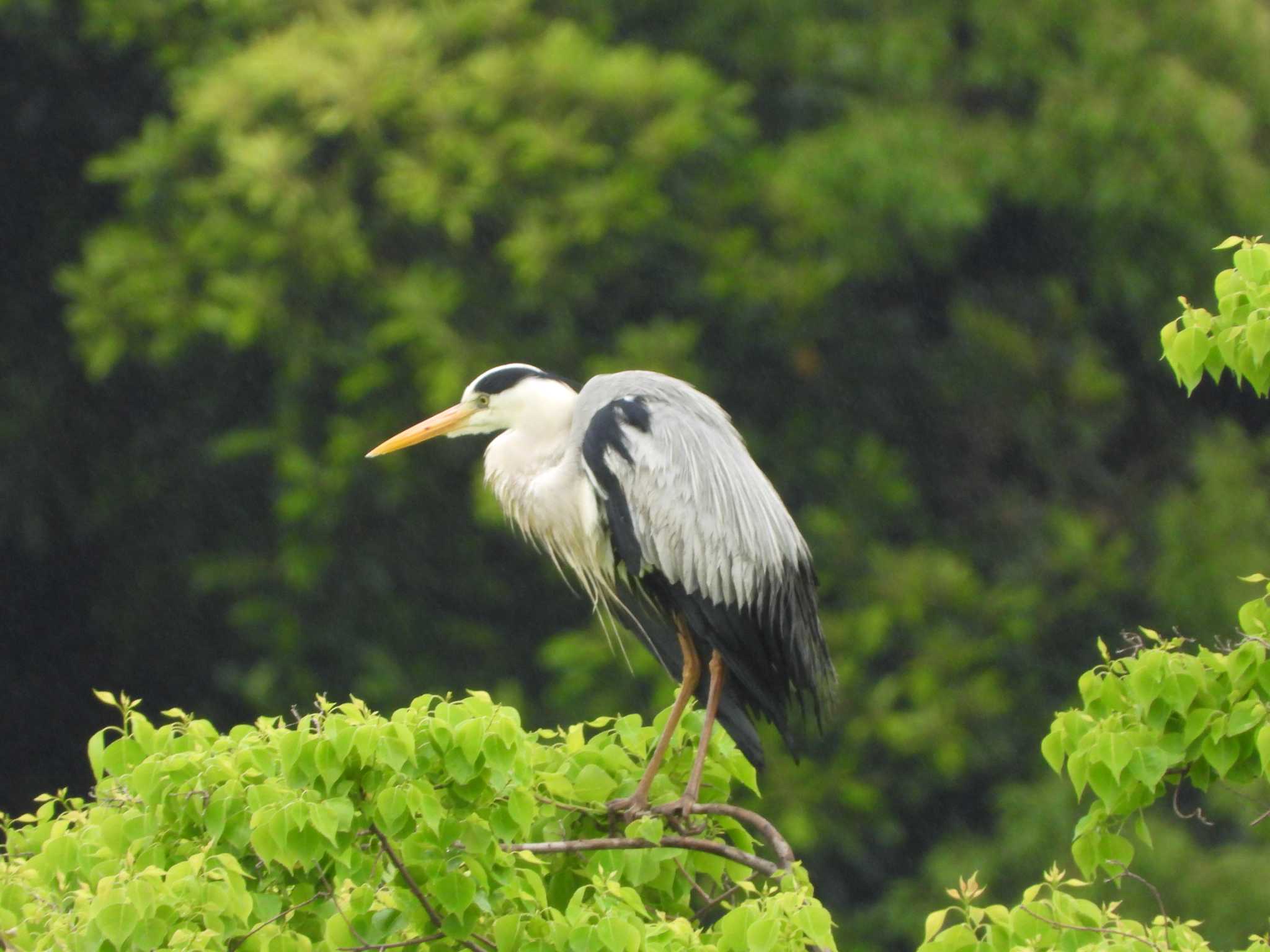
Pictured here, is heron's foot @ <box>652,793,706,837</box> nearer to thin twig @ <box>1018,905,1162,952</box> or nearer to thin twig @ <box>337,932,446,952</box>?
thin twig @ <box>337,932,446,952</box>

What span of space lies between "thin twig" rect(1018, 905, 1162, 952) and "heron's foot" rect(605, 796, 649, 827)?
86cm

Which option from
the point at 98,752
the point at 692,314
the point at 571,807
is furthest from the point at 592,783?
the point at 692,314

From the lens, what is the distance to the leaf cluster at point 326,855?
8.78ft

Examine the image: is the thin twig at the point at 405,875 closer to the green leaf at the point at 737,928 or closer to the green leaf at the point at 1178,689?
the green leaf at the point at 737,928

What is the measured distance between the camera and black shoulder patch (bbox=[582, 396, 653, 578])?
4.46 meters

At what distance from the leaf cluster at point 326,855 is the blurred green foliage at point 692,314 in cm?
549

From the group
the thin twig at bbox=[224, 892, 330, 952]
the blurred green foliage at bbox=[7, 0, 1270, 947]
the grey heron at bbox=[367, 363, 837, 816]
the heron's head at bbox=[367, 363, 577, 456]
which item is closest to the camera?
the thin twig at bbox=[224, 892, 330, 952]

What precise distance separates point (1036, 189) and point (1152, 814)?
3093mm

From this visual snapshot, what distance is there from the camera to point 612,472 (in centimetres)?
447

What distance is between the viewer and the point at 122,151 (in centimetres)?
966

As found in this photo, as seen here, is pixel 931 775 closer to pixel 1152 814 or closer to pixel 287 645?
pixel 1152 814

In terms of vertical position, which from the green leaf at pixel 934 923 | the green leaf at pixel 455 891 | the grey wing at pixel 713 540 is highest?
the grey wing at pixel 713 540

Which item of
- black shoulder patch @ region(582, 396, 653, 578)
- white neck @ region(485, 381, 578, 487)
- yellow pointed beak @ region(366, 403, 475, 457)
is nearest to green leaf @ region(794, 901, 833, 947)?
black shoulder patch @ region(582, 396, 653, 578)

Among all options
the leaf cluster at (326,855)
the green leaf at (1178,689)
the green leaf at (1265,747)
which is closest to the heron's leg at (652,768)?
the leaf cluster at (326,855)
